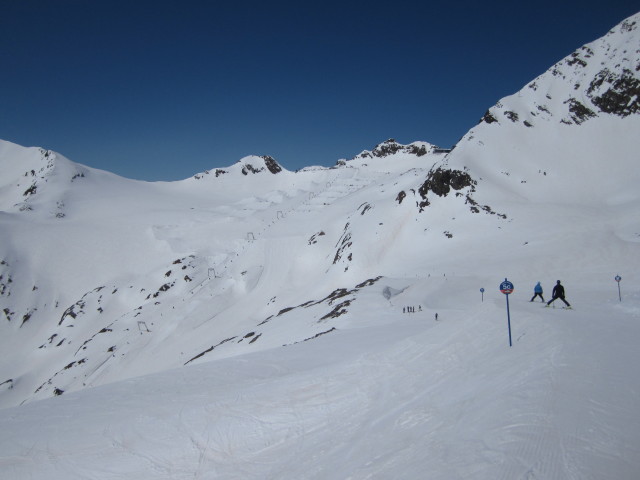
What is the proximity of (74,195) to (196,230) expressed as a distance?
185 feet

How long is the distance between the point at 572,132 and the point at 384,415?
65.8 meters

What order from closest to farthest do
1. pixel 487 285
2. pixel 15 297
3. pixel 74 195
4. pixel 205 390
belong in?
pixel 205 390
pixel 487 285
pixel 15 297
pixel 74 195

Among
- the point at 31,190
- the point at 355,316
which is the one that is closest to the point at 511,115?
the point at 355,316

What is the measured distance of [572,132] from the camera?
5688cm

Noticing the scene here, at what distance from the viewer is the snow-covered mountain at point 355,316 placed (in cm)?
729

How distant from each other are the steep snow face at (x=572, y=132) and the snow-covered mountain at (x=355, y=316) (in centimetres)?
32

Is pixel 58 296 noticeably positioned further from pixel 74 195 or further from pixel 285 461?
pixel 285 461

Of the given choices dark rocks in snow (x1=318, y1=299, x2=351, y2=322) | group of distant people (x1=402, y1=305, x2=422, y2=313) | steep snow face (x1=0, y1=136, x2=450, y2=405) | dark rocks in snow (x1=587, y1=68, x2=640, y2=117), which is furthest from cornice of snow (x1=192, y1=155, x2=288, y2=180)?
group of distant people (x1=402, y1=305, x2=422, y2=313)

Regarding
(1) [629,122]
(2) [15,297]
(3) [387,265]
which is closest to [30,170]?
(2) [15,297]

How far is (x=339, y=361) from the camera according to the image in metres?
12.1

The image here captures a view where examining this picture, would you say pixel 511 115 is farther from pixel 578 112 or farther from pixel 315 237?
pixel 315 237

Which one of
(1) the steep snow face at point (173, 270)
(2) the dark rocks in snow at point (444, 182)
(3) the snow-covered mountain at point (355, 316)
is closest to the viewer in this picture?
(3) the snow-covered mountain at point (355, 316)

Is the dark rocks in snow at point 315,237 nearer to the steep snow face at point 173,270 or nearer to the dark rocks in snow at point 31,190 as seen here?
the steep snow face at point 173,270

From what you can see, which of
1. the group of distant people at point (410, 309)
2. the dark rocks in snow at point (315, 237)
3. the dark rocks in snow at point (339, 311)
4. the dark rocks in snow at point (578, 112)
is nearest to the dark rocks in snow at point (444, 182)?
the dark rocks in snow at point (315, 237)
